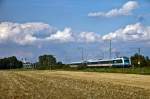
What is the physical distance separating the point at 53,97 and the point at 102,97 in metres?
2.74

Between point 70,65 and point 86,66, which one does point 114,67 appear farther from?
point 70,65

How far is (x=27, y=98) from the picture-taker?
23172 millimetres

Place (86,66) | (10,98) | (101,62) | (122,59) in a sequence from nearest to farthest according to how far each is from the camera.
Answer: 1. (10,98)
2. (122,59)
3. (101,62)
4. (86,66)

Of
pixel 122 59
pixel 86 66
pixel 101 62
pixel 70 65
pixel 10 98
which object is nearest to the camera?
pixel 10 98

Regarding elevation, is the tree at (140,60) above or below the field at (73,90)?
above

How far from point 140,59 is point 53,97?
115 m

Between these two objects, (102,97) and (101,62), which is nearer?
(102,97)

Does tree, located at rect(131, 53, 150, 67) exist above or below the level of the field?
above

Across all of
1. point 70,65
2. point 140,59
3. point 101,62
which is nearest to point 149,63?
point 140,59

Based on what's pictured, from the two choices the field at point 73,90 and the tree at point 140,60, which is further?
the tree at point 140,60

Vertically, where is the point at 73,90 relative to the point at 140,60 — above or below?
below

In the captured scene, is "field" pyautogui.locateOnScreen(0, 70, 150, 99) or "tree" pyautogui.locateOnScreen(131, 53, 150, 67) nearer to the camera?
"field" pyautogui.locateOnScreen(0, 70, 150, 99)

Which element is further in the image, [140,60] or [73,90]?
[140,60]

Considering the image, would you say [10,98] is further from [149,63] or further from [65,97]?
[149,63]
